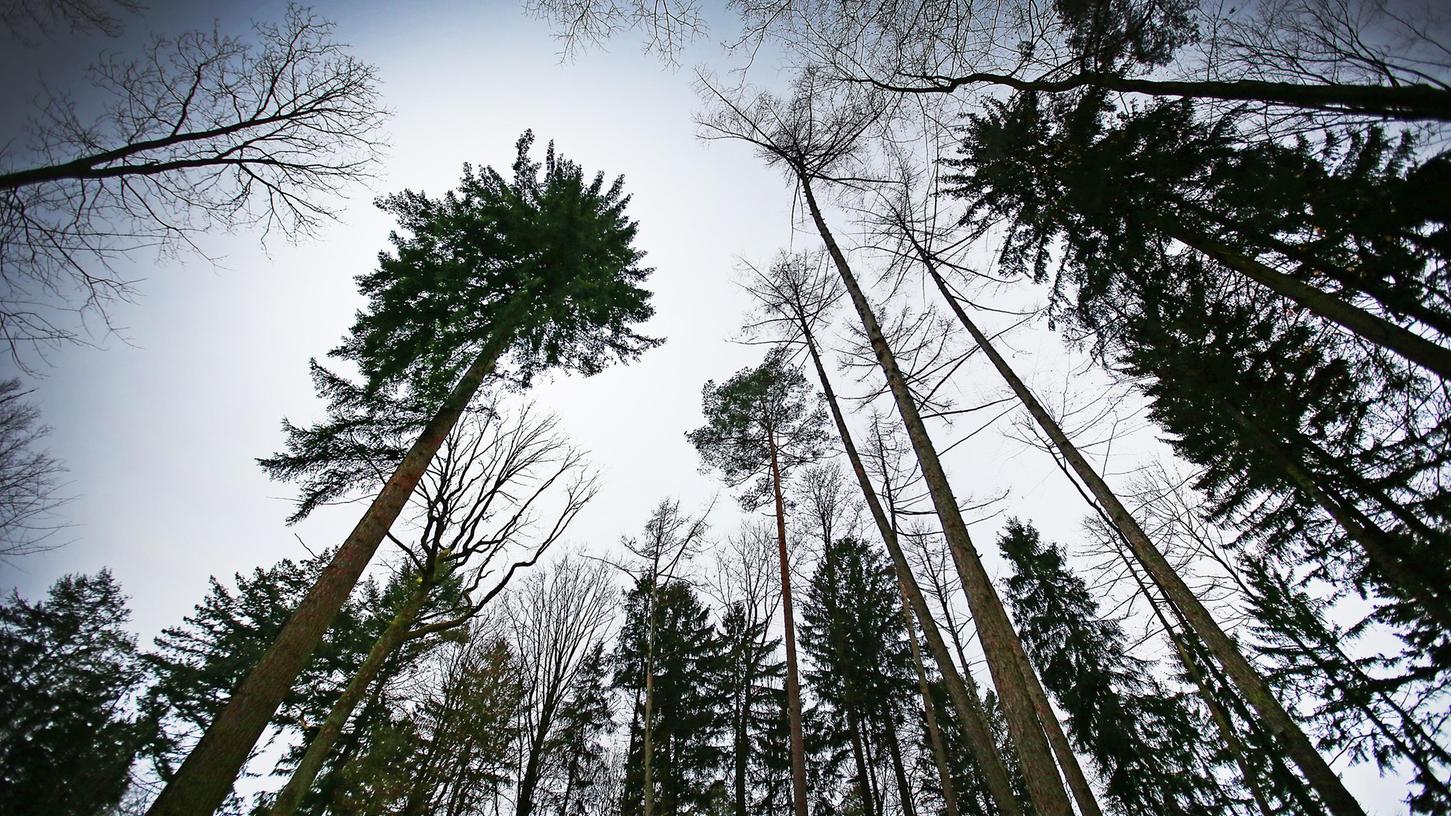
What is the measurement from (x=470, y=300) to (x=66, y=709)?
46.2 feet

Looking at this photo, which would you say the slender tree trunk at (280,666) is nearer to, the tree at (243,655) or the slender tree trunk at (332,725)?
the slender tree trunk at (332,725)

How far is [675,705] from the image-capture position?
13.8 m

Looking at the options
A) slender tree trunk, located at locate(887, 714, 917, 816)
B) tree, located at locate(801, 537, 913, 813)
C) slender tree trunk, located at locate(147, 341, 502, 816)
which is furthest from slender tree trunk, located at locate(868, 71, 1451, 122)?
slender tree trunk, located at locate(887, 714, 917, 816)

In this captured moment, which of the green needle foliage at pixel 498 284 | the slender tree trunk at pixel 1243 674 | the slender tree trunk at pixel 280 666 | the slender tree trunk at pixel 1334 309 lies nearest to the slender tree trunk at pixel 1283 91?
the slender tree trunk at pixel 1334 309

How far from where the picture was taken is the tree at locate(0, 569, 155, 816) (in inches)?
335

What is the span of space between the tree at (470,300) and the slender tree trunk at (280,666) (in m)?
0.02

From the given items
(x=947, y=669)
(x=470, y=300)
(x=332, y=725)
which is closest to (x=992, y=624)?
(x=947, y=669)

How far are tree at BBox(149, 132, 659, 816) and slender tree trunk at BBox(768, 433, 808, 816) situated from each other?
545 centimetres

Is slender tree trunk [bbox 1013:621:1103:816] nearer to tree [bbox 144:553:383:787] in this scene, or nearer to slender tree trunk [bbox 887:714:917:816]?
slender tree trunk [bbox 887:714:917:816]

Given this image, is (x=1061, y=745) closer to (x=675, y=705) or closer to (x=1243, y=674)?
(x=1243, y=674)

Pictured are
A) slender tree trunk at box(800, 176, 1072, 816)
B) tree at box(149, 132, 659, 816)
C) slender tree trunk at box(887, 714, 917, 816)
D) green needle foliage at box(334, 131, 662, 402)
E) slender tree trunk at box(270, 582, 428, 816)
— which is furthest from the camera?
A: slender tree trunk at box(887, 714, 917, 816)

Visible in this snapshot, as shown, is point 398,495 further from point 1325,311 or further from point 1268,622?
point 1268,622

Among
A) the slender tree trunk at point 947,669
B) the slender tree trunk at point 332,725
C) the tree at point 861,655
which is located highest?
the tree at point 861,655

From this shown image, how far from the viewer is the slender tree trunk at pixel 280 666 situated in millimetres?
2699
